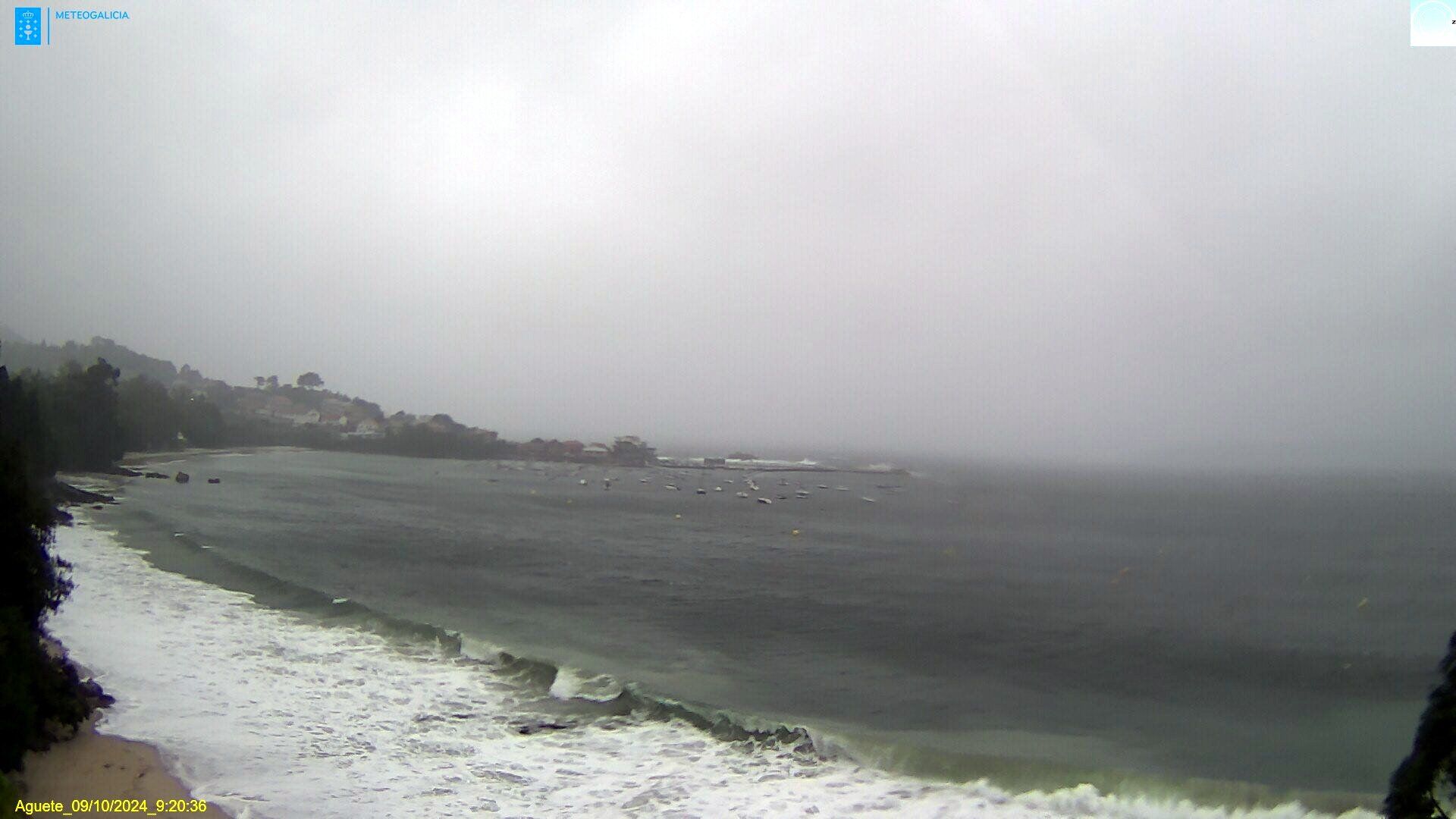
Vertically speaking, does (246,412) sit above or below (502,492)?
above

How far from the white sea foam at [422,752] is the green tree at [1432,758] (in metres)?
5.21

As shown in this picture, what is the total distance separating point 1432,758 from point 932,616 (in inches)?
778

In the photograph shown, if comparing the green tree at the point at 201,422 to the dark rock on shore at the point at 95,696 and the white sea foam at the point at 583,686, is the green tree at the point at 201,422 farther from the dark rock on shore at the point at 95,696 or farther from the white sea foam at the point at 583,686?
the white sea foam at the point at 583,686

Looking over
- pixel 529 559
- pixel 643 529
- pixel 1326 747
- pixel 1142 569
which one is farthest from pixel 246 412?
pixel 1326 747

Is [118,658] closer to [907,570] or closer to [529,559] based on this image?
[529,559]

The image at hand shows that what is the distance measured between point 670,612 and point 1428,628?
25.3 meters

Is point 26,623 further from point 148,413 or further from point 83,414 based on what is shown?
point 148,413

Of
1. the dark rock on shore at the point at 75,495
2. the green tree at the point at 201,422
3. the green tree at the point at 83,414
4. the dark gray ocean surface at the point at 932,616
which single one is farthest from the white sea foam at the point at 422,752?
the green tree at the point at 201,422

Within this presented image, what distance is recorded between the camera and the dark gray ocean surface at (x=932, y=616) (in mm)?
12773

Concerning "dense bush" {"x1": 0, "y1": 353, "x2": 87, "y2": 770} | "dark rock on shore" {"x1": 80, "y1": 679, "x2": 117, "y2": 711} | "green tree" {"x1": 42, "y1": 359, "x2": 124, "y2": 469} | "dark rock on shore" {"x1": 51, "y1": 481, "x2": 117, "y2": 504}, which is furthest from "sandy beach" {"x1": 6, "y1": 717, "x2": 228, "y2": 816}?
"green tree" {"x1": 42, "y1": 359, "x2": 124, "y2": 469}

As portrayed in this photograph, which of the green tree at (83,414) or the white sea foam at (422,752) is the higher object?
the green tree at (83,414)

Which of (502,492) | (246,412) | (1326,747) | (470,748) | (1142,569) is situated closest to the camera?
(470,748)

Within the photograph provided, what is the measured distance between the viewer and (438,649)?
Result: 15.6m

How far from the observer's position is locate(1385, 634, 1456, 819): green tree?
14.0 feet
